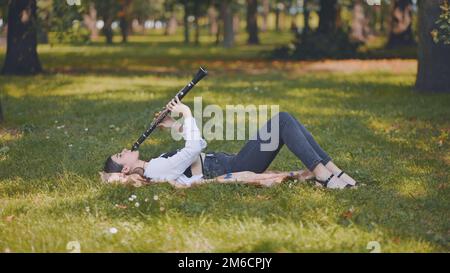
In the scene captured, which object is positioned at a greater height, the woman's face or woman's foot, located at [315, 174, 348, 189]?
the woman's face

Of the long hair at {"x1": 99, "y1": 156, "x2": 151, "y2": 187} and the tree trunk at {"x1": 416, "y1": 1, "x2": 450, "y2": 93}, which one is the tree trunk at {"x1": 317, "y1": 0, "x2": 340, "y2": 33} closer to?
the tree trunk at {"x1": 416, "y1": 1, "x2": 450, "y2": 93}

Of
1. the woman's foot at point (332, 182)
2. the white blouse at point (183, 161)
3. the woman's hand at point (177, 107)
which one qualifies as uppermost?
the woman's hand at point (177, 107)

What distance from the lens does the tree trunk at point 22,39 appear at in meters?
20.3

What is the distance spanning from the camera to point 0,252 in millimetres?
5598

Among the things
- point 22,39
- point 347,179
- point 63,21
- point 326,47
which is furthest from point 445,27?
point 326,47

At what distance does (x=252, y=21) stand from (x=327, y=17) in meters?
17.9

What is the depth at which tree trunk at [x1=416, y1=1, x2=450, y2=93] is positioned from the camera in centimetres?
1511

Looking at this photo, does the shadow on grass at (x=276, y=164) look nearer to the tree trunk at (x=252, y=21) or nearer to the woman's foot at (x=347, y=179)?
the woman's foot at (x=347, y=179)

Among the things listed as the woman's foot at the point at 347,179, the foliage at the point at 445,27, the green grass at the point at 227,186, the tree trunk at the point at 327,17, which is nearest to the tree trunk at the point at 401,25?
the tree trunk at the point at 327,17

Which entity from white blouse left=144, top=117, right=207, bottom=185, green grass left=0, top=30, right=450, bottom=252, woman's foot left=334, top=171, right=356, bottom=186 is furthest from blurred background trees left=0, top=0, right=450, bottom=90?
white blouse left=144, top=117, right=207, bottom=185

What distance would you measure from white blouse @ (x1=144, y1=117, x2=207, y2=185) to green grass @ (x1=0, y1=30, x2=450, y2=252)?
238 millimetres

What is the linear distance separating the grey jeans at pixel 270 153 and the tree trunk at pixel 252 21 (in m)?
37.3

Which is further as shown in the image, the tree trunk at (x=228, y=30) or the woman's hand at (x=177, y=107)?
the tree trunk at (x=228, y=30)

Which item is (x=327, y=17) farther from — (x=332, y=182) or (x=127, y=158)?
(x=127, y=158)
